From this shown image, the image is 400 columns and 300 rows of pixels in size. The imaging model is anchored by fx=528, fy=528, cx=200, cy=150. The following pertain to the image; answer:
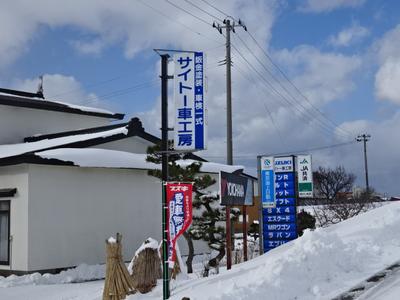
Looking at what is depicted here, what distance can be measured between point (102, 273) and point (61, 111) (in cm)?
934

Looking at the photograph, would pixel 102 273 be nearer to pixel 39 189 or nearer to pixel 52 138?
pixel 39 189

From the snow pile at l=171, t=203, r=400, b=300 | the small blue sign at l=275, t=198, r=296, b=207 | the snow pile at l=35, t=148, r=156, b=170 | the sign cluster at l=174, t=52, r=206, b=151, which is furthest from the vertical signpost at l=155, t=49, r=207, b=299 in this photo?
the small blue sign at l=275, t=198, r=296, b=207

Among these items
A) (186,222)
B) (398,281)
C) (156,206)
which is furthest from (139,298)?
(156,206)

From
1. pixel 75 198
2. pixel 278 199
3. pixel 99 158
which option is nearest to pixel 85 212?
pixel 75 198

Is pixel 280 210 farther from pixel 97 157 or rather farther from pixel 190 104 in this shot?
pixel 190 104

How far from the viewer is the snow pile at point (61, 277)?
14.4m

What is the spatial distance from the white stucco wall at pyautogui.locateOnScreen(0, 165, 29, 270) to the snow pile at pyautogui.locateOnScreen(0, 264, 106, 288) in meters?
0.56

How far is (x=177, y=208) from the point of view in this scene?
9.20 metres

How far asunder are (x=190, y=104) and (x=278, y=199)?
321 inches

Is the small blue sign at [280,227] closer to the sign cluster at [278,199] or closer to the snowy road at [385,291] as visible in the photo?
the sign cluster at [278,199]

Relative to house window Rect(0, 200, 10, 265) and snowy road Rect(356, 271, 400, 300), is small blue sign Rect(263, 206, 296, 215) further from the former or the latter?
house window Rect(0, 200, 10, 265)

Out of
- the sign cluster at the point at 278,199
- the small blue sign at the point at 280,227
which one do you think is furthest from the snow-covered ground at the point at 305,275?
the sign cluster at the point at 278,199

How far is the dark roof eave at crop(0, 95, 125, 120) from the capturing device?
2066cm

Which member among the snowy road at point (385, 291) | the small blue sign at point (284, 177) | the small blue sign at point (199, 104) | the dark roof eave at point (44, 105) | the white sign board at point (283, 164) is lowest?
the snowy road at point (385, 291)
